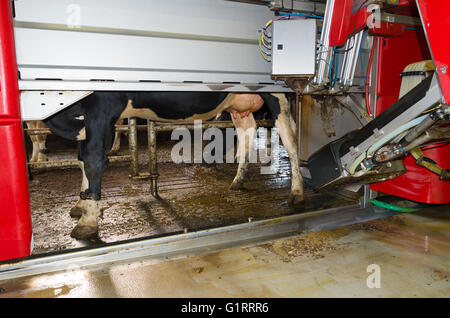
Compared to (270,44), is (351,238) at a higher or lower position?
lower

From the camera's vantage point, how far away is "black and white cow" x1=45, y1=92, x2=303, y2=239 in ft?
8.59

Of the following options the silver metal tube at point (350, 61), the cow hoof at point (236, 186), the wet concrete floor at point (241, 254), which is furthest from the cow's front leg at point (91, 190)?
the silver metal tube at point (350, 61)

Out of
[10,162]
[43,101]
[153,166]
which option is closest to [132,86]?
[43,101]

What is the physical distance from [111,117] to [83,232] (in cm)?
94

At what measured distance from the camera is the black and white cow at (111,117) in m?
2.62

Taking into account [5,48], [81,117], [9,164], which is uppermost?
[5,48]

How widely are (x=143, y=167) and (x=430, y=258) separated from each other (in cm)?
402

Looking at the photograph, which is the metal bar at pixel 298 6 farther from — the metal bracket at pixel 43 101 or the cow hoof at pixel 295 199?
the cow hoof at pixel 295 199

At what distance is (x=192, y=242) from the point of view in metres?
2.46

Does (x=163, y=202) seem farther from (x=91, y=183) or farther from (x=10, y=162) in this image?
(x=10, y=162)
